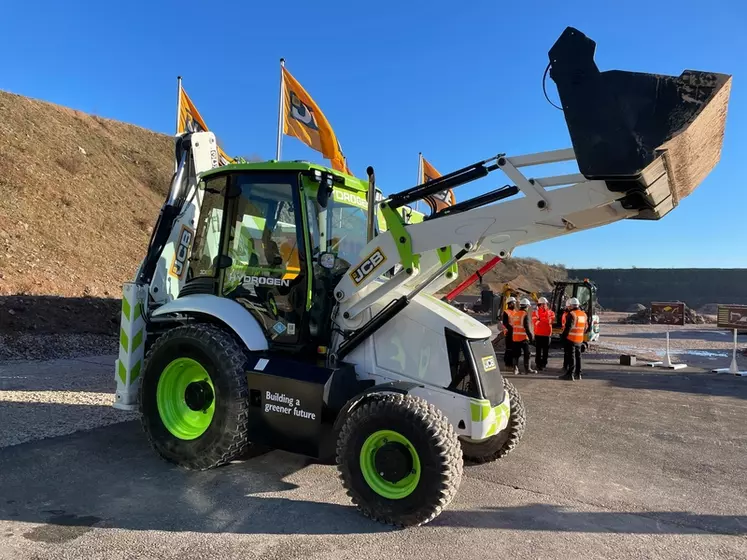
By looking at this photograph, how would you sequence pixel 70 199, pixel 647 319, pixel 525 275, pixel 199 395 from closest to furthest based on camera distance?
pixel 199 395 < pixel 70 199 < pixel 647 319 < pixel 525 275

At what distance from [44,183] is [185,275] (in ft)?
63.8

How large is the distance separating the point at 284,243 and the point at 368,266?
845 mm

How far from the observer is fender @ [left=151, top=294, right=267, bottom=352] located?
472 centimetres

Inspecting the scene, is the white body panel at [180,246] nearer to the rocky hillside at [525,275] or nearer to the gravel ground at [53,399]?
the gravel ground at [53,399]

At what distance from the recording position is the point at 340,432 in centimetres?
412

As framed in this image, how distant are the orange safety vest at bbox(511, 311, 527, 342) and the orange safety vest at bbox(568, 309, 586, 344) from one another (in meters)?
0.94

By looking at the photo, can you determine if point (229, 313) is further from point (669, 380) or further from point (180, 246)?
point (669, 380)

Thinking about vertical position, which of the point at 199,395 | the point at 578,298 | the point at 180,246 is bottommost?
the point at 199,395

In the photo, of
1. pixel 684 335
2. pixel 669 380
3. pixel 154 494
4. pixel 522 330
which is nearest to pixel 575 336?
pixel 522 330

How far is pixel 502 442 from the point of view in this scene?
515 cm

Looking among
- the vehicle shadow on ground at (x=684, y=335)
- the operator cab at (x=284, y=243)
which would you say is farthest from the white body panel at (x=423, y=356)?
the vehicle shadow on ground at (x=684, y=335)

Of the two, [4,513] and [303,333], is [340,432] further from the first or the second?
[4,513]

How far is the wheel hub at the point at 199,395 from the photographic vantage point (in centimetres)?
494

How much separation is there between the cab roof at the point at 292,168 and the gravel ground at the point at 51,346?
25.4 ft
